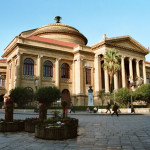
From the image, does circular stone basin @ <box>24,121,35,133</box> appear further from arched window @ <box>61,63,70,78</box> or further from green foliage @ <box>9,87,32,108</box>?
arched window @ <box>61,63,70,78</box>

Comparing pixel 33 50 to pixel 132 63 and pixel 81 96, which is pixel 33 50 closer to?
pixel 81 96

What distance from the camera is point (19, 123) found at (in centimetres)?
909

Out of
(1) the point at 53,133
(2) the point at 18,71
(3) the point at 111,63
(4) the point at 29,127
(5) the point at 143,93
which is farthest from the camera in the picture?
(2) the point at 18,71

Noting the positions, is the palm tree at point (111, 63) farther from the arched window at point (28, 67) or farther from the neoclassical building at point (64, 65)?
the arched window at point (28, 67)

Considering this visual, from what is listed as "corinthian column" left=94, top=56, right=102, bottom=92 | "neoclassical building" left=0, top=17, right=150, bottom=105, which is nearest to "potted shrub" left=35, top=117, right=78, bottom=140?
"neoclassical building" left=0, top=17, right=150, bottom=105

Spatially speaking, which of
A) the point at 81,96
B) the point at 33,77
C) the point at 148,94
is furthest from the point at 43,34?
the point at 148,94

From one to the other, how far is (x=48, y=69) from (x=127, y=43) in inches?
721

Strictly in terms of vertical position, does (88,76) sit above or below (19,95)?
above

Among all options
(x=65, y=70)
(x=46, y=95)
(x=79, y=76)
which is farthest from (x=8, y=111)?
(x=65, y=70)

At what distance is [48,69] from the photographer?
38406mm

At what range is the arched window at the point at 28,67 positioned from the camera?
36.1 meters

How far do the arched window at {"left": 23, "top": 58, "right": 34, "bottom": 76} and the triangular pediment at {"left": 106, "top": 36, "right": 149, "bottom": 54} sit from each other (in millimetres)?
15614

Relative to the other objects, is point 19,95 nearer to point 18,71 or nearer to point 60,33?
point 18,71

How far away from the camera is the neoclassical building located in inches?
1417
